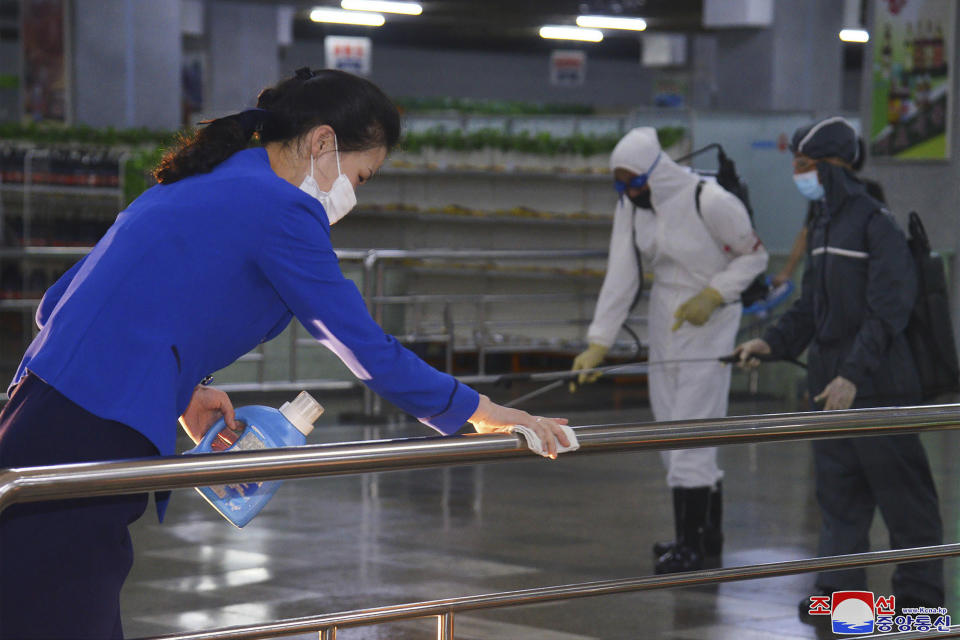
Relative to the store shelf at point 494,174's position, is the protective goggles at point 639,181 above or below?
below

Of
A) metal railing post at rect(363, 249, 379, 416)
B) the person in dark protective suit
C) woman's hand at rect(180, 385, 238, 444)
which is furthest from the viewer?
metal railing post at rect(363, 249, 379, 416)

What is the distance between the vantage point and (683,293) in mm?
5004

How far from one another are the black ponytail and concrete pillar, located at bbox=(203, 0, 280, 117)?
59.1 feet

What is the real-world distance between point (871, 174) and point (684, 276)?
13.0ft

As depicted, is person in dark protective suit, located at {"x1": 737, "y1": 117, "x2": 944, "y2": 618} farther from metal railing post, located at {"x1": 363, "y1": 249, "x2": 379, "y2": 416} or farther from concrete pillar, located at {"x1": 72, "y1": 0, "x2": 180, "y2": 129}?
concrete pillar, located at {"x1": 72, "y1": 0, "x2": 180, "y2": 129}

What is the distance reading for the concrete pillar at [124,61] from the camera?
14609mm

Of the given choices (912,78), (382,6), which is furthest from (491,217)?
(382,6)

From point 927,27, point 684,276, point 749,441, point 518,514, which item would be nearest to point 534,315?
point 927,27

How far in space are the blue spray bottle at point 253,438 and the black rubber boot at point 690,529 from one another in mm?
2964

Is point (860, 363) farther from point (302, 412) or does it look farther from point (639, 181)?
point (302, 412)

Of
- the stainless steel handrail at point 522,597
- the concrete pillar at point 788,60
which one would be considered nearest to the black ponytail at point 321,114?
the stainless steel handrail at point 522,597

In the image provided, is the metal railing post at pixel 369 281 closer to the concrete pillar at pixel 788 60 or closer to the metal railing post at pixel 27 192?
the metal railing post at pixel 27 192

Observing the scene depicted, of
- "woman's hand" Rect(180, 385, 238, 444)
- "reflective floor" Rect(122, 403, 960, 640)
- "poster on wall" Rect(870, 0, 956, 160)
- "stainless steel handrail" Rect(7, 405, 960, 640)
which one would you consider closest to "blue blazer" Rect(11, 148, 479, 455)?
"stainless steel handrail" Rect(7, 405, 960, 640)

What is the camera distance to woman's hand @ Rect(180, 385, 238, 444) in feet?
7.21
